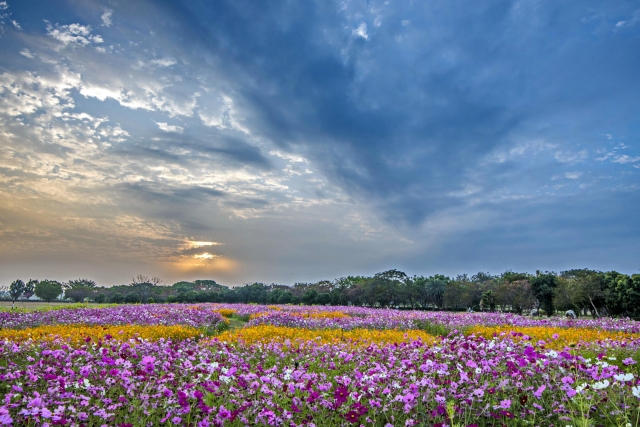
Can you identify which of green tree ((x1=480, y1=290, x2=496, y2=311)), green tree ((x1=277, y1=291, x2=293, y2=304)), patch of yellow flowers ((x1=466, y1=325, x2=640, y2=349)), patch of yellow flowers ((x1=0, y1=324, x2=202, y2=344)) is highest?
green tree ((x1=480, y1=290, x2=496, y2=311))

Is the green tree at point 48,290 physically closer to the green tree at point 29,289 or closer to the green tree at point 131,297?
the green tree at point 29,289

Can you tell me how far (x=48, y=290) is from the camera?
65000 millimetres

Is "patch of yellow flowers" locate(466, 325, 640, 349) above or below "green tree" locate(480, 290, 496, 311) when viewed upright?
below

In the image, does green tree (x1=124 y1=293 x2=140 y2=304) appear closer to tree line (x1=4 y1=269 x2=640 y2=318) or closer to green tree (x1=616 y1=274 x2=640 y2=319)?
tree line (x1=4 y1=269 x2=640 y2=318)

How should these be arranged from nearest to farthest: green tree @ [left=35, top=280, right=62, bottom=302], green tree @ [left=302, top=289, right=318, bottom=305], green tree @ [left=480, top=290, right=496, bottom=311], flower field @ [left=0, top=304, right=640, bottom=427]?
flower field @ [left=0, top=304, right=640, bottom=427], green tree @ [left=480, top=290, right=496, bottom=311], green tree @ [left=302, top=289, right=318, bottom=305], green tree @ [left=35, top=280, right=62, bottom=302]

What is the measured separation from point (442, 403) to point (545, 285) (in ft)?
139

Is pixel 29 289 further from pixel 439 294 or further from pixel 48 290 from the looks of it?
pixel 439 294

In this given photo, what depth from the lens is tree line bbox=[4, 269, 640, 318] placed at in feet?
105

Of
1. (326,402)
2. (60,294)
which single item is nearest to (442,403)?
(326,402)

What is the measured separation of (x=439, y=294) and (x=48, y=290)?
2517 inches

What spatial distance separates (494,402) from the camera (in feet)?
14.1

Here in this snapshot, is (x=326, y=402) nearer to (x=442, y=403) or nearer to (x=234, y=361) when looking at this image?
(x=442, y=403)

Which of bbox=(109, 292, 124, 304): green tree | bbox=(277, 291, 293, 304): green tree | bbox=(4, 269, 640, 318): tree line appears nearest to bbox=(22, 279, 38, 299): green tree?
bbox=(4, 269, 640, 318): tree line

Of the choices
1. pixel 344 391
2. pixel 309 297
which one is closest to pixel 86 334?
pixel 344 391
